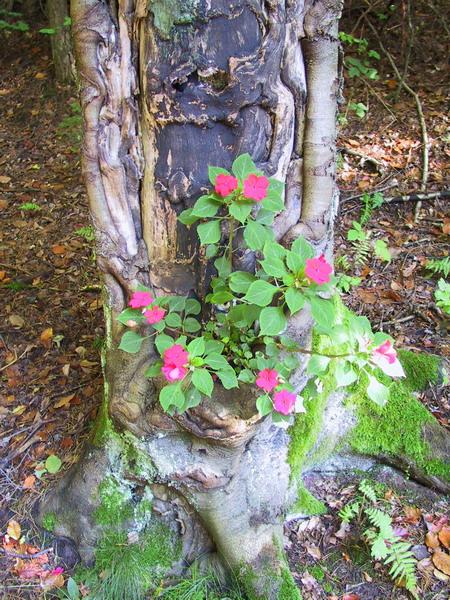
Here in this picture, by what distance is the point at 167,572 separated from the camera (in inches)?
113

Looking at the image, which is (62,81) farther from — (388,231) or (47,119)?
(388,231)

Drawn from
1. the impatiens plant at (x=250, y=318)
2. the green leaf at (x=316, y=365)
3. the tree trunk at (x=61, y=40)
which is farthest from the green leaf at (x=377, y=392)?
the tree trunk at (x=61, y=40)

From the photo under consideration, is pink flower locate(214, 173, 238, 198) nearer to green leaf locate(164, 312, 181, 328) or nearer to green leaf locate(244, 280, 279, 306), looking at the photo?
green leaf locate(244, 280, 279, 306)

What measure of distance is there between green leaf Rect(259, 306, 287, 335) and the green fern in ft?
8.62

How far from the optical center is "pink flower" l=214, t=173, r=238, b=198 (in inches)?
70.4

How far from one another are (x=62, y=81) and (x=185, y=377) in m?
6.86

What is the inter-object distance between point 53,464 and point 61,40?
6.24 metres

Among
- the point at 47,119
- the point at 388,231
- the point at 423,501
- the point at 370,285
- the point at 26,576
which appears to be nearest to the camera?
the point at 26,576

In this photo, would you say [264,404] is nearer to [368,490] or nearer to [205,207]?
[205,207]

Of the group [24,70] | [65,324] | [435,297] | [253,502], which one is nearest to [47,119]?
[24,70]

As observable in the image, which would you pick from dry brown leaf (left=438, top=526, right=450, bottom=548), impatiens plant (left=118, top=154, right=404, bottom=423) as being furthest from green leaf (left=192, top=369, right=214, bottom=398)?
dry brown leaf (left=438, top=526, right=450, bottom=548)

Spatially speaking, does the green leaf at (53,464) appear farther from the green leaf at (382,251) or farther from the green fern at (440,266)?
the green fern at (440,266)

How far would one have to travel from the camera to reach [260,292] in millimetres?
1816

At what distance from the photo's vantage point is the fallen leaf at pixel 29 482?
3.09 metres
